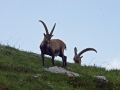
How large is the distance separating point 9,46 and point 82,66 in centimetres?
413

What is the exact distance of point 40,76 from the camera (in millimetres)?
14352

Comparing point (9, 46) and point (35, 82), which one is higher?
point (9, 46)

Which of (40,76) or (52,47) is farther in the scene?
(52,47)

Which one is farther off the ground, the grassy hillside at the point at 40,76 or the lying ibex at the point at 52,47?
the lying ibex at the point at 52,47

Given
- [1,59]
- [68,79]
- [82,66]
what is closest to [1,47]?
[1,59]

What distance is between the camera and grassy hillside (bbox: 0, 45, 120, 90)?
42.8ft

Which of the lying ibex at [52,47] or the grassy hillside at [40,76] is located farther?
the lying ibex at [52,47]

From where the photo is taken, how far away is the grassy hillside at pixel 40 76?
514 inches

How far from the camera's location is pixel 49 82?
549 inches

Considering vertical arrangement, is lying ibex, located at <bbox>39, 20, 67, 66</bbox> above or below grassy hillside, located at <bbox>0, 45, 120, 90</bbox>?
above

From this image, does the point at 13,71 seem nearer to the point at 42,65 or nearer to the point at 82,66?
the point at 42,65

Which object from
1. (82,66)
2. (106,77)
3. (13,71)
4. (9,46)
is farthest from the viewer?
(9,46)

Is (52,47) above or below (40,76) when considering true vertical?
above

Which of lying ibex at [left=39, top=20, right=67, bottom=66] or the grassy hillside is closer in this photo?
the grassy hillside
